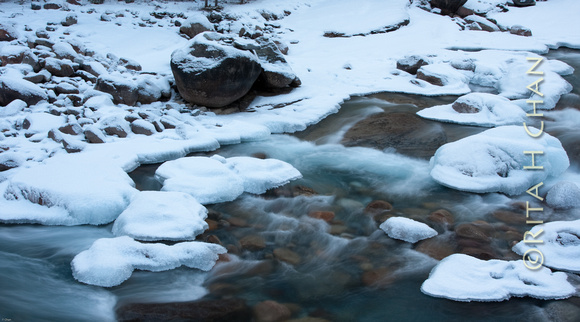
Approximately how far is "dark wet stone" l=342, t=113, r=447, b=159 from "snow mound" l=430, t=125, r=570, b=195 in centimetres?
76

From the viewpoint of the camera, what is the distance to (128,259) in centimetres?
335

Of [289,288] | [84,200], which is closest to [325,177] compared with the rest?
[289,288]

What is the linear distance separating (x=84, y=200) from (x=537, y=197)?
4734mm

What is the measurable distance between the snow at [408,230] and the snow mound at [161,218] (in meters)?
1.77

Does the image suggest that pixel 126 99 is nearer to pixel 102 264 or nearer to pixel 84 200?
pixel 84 200

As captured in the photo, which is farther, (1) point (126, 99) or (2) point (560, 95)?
(2) point (560, 95)

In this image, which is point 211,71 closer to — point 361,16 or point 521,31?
point 361,16

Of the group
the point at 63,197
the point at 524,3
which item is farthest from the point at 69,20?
the point at 524,3

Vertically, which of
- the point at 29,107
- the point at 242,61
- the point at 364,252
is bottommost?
the point at 29,107

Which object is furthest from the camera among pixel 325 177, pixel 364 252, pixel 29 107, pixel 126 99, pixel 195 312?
pixel 126 99

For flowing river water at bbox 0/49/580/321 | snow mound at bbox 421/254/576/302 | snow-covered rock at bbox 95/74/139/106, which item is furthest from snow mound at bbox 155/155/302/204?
snow-covered rock at bbox 95/74/139/106

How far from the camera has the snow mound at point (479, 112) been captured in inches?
264

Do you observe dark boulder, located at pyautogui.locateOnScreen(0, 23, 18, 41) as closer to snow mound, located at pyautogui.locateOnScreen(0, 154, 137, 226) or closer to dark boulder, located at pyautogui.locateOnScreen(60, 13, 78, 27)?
dark boulder, located at pyautogui.locateOnScreen(60, 13, 78, 27)

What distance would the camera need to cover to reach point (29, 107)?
640 cm
